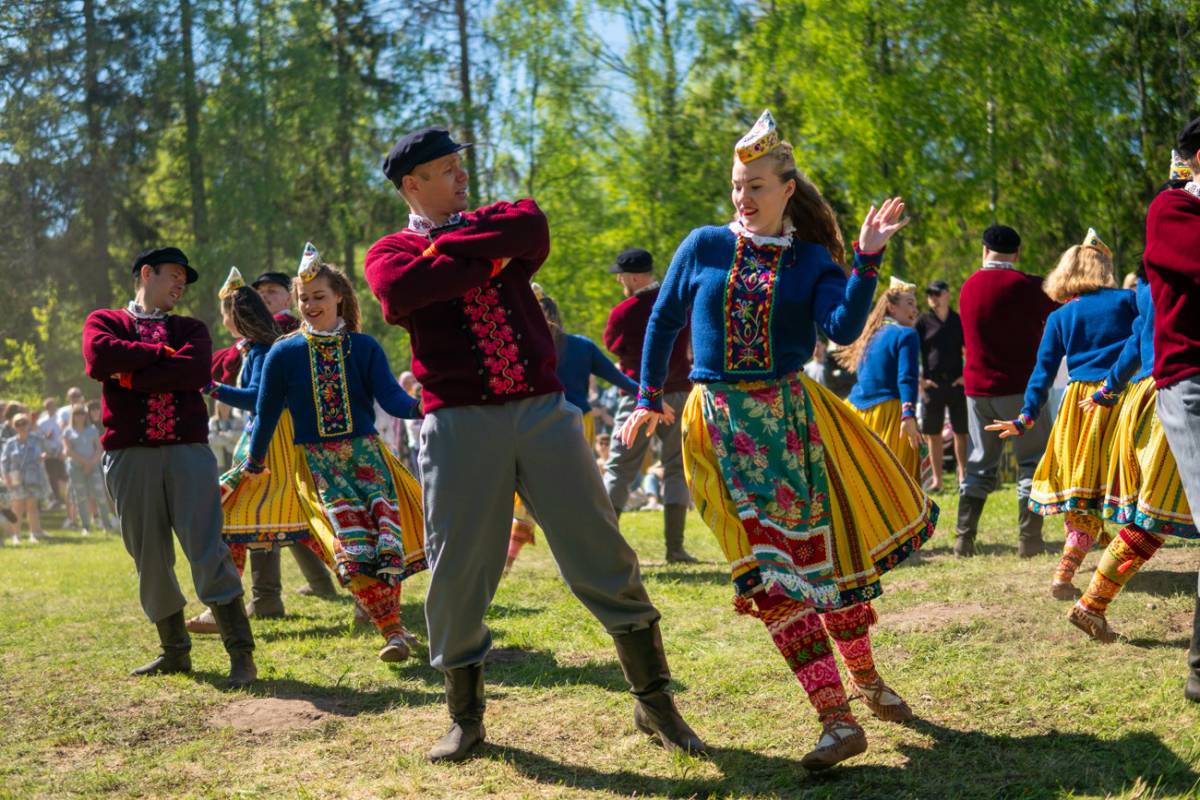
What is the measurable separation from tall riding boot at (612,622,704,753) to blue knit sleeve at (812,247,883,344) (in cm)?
121

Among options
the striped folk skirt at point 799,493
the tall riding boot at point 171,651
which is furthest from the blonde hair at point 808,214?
the tall riding boot at point 171,651

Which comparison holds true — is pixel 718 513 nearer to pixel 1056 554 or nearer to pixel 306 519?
pixel 306 519

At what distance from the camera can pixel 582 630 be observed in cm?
702

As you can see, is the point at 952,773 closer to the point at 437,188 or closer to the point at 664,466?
the point at 437,188

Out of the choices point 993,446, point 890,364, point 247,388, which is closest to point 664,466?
point 890,364

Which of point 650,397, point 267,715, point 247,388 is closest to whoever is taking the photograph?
point 650,397

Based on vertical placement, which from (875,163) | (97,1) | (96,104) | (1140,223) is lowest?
(1140,223)

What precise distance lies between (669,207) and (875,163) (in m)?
4.80

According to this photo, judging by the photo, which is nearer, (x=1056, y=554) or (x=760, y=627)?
(x=760, y=627)

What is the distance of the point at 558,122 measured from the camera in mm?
25016

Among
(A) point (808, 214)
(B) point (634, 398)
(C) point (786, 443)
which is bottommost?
(C) point (786, 443)

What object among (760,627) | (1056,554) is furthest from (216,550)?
(1056,554)

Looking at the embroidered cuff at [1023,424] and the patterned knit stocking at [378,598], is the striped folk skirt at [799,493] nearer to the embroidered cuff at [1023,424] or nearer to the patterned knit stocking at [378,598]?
the embroidered cuff at [1023,424]

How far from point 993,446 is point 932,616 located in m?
2.52
